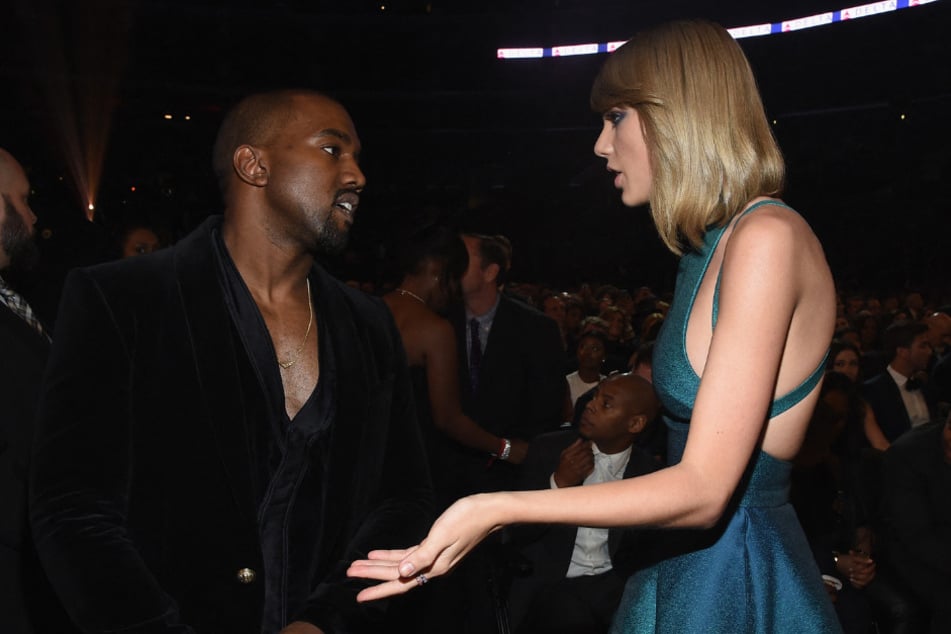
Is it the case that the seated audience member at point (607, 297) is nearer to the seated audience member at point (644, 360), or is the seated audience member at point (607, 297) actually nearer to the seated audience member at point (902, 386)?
the seated audience member at point (902, 386)

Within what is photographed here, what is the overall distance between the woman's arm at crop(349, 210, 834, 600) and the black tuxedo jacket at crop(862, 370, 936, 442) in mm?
4770

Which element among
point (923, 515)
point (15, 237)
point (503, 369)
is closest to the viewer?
point (15, 237)

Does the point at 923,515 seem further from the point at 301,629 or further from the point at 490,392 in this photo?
the point at 301,629

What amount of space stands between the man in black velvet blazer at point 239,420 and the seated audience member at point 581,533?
1894 mm

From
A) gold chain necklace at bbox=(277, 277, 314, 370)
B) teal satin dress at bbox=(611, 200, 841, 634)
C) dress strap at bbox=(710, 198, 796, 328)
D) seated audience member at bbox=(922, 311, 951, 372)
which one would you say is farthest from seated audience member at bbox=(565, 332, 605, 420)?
dress strap at bbox=(710, 198, 796, 328)

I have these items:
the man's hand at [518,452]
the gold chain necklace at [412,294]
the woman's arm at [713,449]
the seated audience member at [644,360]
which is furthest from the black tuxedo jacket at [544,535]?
the woman's arm at [713,449]

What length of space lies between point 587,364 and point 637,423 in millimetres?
1872

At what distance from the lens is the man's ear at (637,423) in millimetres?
3867

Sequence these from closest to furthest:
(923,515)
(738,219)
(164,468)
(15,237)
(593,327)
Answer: (738,219)
(164,468)
(15,237)
(923,515)
(593,327)

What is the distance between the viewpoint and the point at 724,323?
137 centimetres

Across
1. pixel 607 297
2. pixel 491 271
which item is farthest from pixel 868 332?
pixel 491 271

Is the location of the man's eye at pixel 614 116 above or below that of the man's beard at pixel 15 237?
above

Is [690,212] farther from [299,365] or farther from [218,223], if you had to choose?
[218,223]

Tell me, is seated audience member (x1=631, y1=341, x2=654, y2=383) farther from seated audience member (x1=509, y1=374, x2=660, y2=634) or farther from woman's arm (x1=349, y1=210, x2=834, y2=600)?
woman's arm (x1=349, y1=210, x2=834, y2=600)
